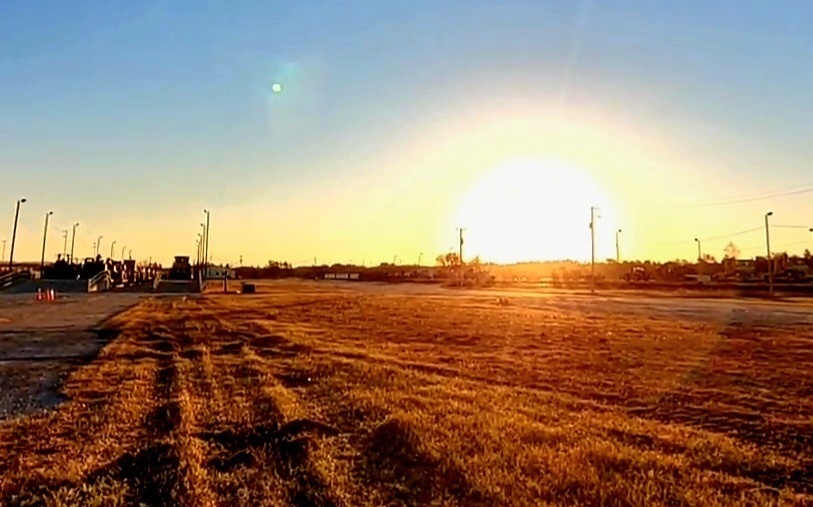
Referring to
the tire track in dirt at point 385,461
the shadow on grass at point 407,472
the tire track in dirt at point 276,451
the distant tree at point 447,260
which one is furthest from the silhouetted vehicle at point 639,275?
the shadow on grass at point 407,472

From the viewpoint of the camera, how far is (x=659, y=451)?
6789 millimetres

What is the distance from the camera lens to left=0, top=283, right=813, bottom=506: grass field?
5.64 m

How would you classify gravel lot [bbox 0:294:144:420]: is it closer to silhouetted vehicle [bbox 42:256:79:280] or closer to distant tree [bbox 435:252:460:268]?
silhouetted vehicle [bbox 42:256:79:280]

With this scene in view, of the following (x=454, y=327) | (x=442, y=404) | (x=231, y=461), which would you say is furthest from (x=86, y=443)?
(x=454, y=327)

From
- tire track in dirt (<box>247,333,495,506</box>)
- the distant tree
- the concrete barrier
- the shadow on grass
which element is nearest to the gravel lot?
tire track in dirt (<box>247,333,495,506</box>)

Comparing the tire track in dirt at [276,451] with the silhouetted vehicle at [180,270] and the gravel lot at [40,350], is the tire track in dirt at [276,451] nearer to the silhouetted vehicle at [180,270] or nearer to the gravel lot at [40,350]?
the gravel lot at [40,350]

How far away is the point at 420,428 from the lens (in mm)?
7500

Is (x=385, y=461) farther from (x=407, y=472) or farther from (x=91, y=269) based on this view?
(x=91, y=269)

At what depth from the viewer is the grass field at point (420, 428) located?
5.64m

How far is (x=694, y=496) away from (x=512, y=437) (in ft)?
7.17


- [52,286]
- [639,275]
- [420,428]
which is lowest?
[420,428]

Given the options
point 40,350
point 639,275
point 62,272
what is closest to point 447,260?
point 639,275

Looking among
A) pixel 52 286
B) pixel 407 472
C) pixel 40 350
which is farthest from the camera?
pixel 52 286

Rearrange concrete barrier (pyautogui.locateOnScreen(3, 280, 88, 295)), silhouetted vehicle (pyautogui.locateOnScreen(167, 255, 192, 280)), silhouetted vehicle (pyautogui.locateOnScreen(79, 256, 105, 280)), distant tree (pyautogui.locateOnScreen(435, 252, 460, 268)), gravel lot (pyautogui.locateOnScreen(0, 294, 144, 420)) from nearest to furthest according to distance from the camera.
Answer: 1. gravel lot (pyautogui.locateOnScreen(0, 294, 144, 420))
2. concrete barrier (pyautogui.locateOnScreen(3, 280, 88, 295))
3. silhouetted vehicle (pyautogui.locateOnScreen(79, 256, 105, 280))
4. silhouetted vehicle (pyautogui.locateOnScreen(167, 255, 192, 280))
5. distant tree (pyautogui.locateOnScreen(435, 252, 460, 268))
